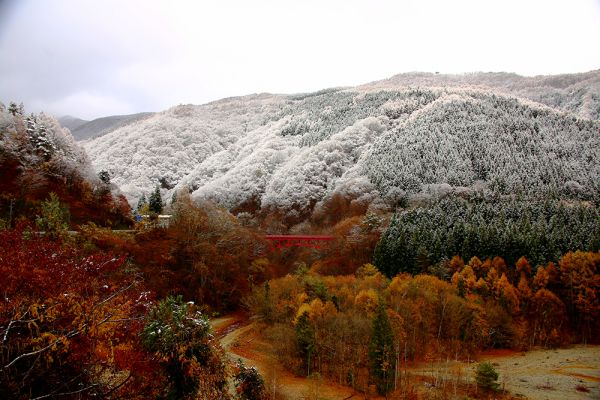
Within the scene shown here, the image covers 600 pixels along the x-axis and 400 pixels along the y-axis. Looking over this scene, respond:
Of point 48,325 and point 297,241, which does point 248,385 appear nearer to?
point 48,325

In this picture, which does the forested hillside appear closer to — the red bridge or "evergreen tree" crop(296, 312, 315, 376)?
"evergreen tree" crop(296, 312, 315, 376)

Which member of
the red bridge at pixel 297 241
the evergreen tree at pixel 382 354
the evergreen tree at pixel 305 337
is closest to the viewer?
the evergreen tree at pixel 382 354

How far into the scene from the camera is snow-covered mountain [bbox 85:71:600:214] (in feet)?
278

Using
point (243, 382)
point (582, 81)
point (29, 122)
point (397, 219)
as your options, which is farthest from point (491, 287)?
point (582, 81)

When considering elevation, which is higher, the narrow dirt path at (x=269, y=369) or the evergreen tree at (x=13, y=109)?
the evergreen tree at (x=13, y=109)

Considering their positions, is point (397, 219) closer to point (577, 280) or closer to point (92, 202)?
point (577, 280)

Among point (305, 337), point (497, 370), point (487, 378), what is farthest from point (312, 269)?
point (487, 378)

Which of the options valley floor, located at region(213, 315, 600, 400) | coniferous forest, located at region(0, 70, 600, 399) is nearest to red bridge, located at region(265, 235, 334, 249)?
coniferous forest, located at region(0, 70, 600, 399)

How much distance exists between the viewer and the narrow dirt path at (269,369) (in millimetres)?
30547

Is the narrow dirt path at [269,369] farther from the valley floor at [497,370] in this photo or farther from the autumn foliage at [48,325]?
the autumn foliage at [48,325]

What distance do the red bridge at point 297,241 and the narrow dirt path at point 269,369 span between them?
23861 millimetres

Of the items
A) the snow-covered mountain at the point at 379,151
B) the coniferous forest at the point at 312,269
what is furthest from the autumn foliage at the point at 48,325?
the snow-covered mountain at the point at 379,151

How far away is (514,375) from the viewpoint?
1505 inches

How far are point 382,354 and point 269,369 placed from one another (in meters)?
8.56
